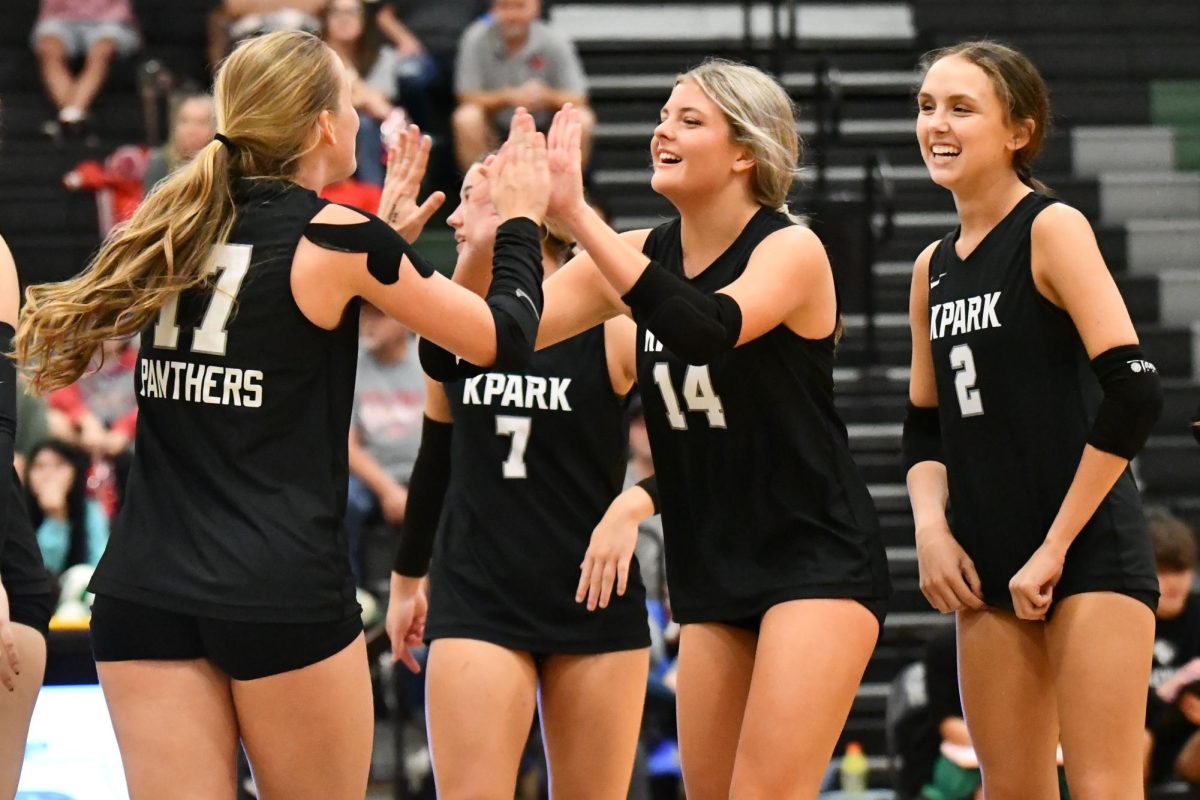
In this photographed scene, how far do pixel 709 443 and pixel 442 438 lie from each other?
2.90 feet

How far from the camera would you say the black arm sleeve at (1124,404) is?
355 centimetres

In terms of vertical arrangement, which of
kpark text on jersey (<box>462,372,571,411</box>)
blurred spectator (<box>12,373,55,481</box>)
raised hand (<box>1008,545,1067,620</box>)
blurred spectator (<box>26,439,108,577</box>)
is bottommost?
blurred spectator (<box>26,439,108,577</box>)

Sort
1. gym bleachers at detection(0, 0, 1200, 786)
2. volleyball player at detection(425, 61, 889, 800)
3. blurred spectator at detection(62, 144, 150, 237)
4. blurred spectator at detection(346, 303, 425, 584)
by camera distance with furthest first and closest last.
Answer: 1. blurred spectator at detection(62, 144, 150, 237)
2. gym bleachers at detection(0, 0, 1200, 786)
3. blurred spectator at detection(346, 303, 425, 584)
4. volleyball player at detection(425, 61, 889, 800)

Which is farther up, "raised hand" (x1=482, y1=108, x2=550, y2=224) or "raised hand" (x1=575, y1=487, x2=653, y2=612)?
"raised hand" (x1=482, y1=108, x2=550, y2=224)

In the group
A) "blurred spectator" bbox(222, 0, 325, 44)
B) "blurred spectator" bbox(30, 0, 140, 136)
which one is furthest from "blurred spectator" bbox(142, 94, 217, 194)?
"blurred spectator" bbox(30, 0, 140, 136)

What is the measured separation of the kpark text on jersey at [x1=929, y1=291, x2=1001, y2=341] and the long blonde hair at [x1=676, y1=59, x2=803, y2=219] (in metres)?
0.40

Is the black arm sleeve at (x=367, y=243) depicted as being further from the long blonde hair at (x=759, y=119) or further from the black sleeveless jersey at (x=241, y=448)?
the long blonde hair at (x=759, y=119)

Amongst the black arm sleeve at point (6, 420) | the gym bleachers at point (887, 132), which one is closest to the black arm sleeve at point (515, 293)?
the black arm sleeve at point (6, 420)

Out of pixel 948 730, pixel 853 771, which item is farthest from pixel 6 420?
pixel 853 771

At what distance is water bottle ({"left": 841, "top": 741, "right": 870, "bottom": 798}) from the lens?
22.3ft

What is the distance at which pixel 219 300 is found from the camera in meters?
3.13

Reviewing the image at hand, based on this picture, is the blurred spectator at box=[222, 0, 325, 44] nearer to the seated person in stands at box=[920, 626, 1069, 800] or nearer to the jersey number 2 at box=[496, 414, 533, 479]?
the seated person in stands at box=[920, 626, 1069, 800]

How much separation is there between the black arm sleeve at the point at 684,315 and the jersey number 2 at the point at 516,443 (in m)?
0.77

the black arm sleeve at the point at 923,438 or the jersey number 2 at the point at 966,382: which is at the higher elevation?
the jersey number 2 at the point at 966,382
